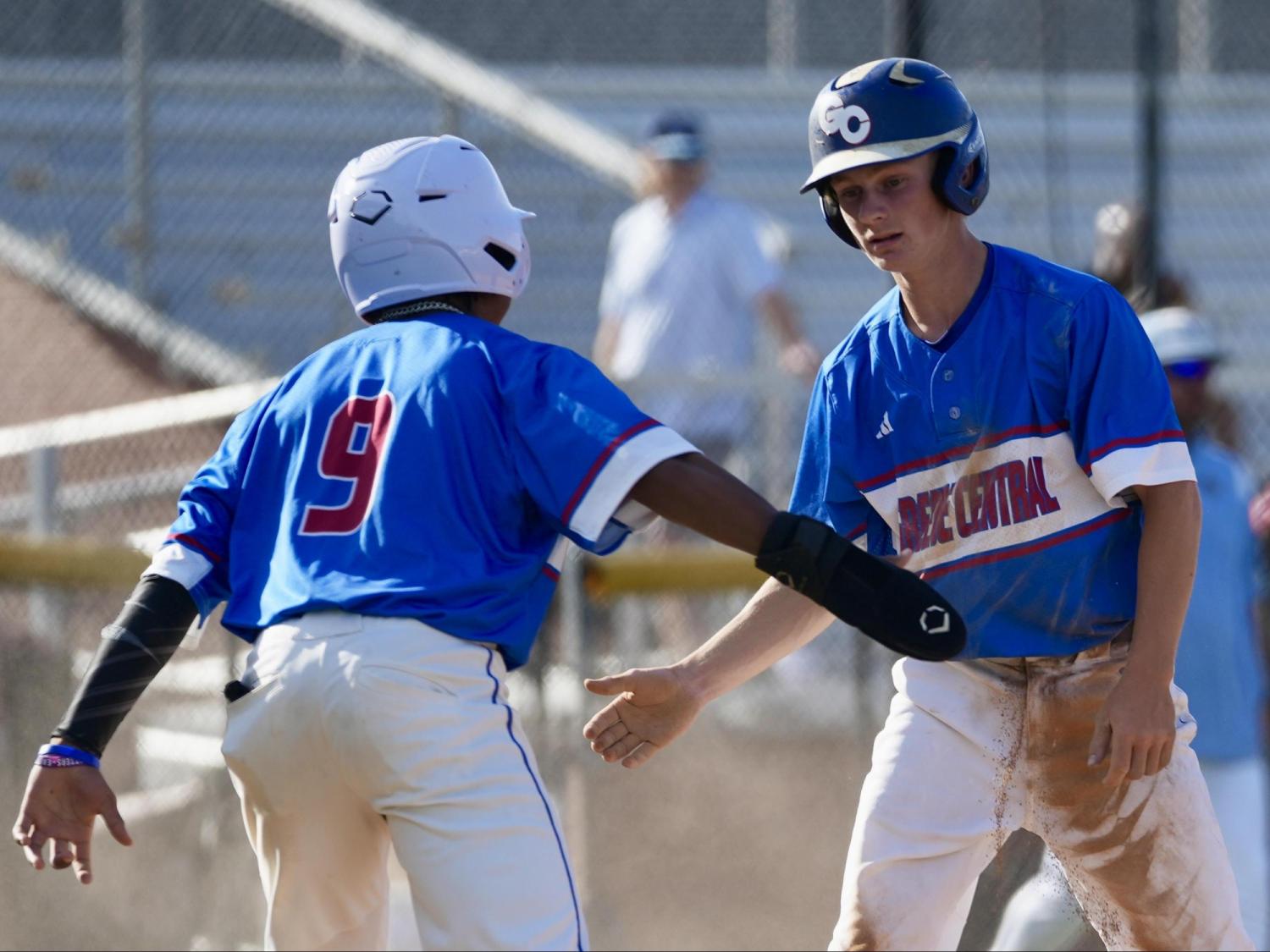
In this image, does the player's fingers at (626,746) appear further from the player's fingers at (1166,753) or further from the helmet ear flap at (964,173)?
the helmet ear flap at (964,173)

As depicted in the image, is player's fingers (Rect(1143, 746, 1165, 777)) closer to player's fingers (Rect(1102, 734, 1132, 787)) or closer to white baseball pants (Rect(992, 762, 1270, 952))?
player's fingers (Rect(1102, 734, 1132, 787))

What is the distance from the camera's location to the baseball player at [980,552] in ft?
11.5

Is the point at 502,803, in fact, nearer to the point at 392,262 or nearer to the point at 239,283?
the point at 392,262

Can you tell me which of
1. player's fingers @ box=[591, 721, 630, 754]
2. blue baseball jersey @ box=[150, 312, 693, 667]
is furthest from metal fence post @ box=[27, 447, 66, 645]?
player's fingers @ box=[591, 721, 630, 754]

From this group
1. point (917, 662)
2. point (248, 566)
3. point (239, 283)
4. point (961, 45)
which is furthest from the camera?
point (961, 45)

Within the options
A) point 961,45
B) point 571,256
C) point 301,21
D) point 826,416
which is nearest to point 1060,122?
point 961,45

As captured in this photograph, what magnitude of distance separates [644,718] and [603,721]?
85 millimetres

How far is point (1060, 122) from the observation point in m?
9.34

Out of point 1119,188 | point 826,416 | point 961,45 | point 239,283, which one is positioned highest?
point 961,45

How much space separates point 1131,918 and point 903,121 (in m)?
1.62

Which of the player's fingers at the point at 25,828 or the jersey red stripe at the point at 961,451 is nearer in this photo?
the player's fingers at the point at 25,828

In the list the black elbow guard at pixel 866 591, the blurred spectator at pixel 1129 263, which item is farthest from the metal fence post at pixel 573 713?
the black elbow guard at pixel 866 591

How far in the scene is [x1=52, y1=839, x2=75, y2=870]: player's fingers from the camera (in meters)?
3.33

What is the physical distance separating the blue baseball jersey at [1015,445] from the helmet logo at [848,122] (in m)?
0.38
